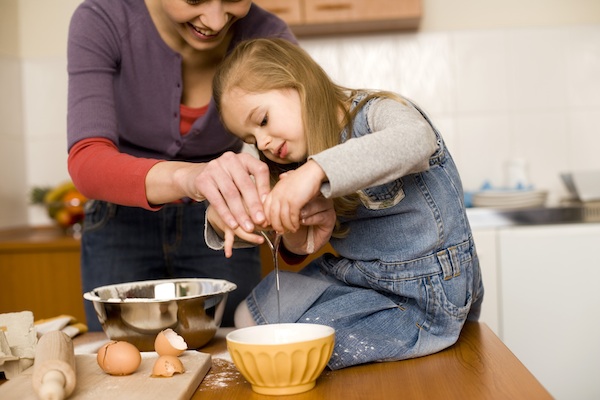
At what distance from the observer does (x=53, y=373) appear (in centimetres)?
75

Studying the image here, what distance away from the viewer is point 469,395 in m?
0.74

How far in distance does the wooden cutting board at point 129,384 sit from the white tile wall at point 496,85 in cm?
218

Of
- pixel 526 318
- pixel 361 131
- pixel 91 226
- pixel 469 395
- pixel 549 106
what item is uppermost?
pixel 549 106

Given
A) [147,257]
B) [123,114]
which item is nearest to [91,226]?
[147,257]

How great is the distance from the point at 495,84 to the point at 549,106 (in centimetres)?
23

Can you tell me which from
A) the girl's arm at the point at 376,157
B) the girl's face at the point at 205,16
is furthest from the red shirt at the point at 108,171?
the girl's arm at the point at 376,157

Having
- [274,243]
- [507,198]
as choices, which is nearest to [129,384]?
[274,243]

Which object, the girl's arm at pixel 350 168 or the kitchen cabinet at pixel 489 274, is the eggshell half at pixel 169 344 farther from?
the kitchen cabinet at pixel 489 274

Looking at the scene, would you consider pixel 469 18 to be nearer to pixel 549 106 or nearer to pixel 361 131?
pixel 549 106

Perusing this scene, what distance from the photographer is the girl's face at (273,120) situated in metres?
1.18

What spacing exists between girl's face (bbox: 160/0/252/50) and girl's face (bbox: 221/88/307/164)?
0.12m

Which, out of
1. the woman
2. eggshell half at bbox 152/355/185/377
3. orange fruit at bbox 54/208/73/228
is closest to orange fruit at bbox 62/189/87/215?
orange fruit at bbox 54/208/73/228

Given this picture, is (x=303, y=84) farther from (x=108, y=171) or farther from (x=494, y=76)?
(x=494, y=76)

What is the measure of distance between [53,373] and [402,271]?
1.72 ft
